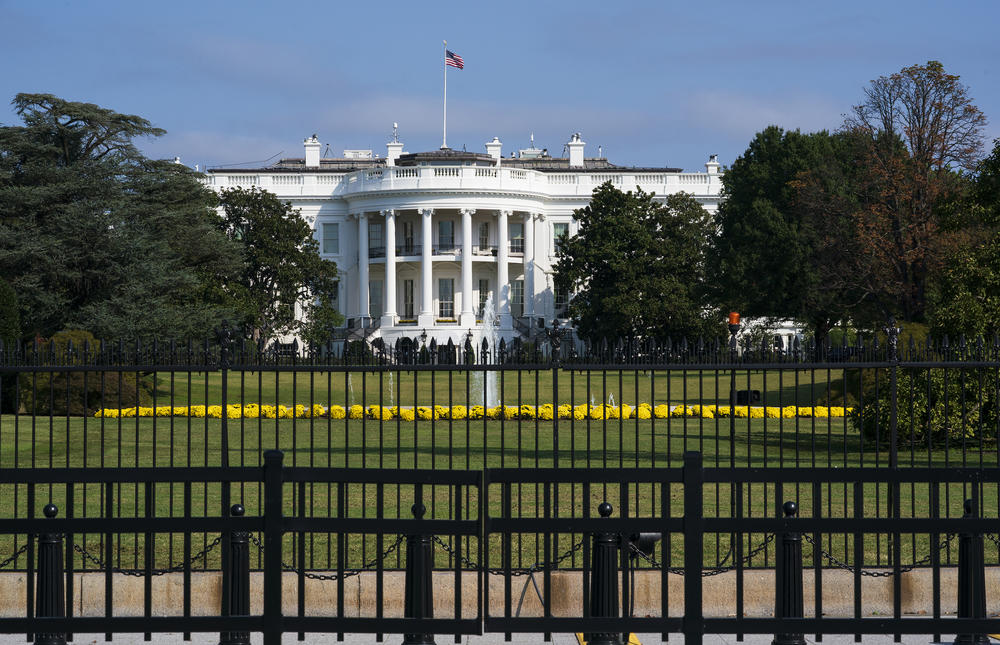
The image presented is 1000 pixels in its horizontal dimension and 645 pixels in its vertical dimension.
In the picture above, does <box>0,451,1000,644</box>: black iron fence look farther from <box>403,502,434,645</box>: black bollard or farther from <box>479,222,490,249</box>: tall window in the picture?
<box>479,222,490,249</box>: tall window

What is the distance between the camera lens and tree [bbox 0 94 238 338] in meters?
34.8

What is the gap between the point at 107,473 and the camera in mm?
5531

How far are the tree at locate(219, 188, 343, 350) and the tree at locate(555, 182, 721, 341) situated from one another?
10503 millimetres

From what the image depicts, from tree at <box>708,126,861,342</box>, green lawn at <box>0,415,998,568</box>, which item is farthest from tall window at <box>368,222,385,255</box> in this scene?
green lawn at <box>0,415,998,568</box>

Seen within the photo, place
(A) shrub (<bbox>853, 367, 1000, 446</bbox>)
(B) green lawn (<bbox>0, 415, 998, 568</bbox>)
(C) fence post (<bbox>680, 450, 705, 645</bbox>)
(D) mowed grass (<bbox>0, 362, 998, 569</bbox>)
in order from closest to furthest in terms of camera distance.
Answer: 1. (C) fence post (<bbox>680, 450, 705, 645</bbox>)
2. (D) mowed grass (<bbox>0, 362, 998, 569</bbox>)
3. (B) green lawn (<bbox>0, 415, 998, 568</bbox>)
4. (A) shrub (<bbox>853, 367, 1000, 446</bbox>)

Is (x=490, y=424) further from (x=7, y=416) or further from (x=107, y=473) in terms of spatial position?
(x=107, y=473)

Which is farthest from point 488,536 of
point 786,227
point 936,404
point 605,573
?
point 786,227

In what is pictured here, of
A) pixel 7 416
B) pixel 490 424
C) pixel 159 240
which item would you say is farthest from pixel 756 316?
pixel 7 416

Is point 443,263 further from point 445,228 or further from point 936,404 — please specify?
point 936,404

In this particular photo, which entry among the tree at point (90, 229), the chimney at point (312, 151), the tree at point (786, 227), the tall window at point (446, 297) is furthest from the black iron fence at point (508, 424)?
the chimney at point (312, 151)

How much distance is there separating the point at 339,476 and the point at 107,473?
1.08m

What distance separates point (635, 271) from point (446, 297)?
20.6 meters

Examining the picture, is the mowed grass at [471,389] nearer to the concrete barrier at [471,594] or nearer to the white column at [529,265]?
the concrete barrier at [471,594]

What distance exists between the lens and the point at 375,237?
69.4 m
